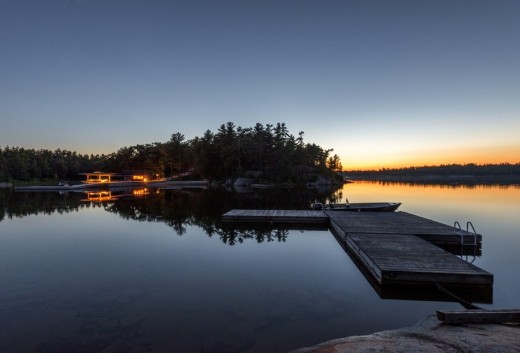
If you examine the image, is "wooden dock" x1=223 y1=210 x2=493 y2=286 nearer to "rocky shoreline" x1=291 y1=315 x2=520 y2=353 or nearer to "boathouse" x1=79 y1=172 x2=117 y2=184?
"rocky shoreline" x1=291 y1=315 x2=520 y2=353

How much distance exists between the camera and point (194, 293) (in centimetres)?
784

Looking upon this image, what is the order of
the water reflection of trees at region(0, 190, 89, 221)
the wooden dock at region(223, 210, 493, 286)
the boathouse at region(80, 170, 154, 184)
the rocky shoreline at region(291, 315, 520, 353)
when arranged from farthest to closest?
the boathouse at region(80, 170, 154, 184) < the water reflection of trees at region(0, 190, 89, 221) < the wooden dock at region(223, 210, 493, 286) < the rocky shoreline at region(291, 315, 520, 353)

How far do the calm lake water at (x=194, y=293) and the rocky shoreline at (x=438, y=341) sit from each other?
0.98 meters

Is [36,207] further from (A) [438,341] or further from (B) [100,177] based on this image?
(B) [100,177]

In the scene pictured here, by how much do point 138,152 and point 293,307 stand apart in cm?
9908

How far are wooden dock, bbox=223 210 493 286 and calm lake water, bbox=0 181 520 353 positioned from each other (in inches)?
26.4

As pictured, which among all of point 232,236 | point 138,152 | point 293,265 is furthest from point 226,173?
point 293,265

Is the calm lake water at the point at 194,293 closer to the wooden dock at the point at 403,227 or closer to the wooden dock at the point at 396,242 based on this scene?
the wooden dock at the point at 396,242

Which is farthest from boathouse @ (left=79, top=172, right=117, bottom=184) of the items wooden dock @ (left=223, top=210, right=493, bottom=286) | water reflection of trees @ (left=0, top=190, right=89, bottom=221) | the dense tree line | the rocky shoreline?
the rocky shoreline

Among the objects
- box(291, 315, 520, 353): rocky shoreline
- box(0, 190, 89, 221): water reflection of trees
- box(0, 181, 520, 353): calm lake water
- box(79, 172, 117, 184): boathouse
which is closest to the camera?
box(291, 315, 520, 353): rocky shoreline

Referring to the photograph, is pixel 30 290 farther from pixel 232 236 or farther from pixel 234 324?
pixel 232 236

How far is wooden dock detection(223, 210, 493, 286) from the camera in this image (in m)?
7.69

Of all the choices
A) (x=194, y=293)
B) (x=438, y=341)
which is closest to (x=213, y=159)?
(x=194, y=293)

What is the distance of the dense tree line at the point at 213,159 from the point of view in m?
74.6
